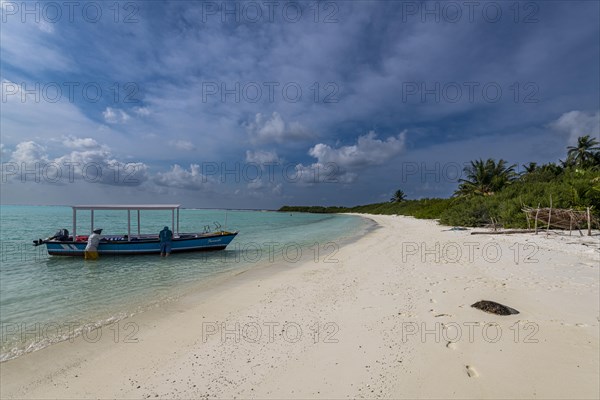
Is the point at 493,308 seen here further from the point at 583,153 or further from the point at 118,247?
the point at 583,153

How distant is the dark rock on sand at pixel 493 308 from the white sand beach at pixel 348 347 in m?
0.20

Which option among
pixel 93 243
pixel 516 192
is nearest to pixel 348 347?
pixel 93 243

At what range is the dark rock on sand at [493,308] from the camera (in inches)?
238

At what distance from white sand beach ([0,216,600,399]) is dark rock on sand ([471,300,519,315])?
205 millimetres

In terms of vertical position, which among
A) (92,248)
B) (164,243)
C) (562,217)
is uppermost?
(562,217)

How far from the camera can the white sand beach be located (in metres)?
3.90

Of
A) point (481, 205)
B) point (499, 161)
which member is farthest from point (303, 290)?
point (499, 161)

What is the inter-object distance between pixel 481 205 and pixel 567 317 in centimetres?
2778

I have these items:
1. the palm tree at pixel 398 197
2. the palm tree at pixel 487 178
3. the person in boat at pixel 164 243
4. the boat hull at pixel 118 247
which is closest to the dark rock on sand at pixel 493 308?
the boat hull at pixel 118 247

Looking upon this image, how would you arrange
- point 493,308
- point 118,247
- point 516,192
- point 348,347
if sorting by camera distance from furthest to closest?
point 516,192 < point 118,247 < point 493,308 < point 348,347

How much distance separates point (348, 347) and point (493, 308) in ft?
11.5

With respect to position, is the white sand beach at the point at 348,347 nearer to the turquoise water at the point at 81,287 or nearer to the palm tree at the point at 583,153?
the turquoise water at the point at 81,287

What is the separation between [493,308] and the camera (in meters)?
6.17

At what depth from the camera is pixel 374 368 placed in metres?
4.24
